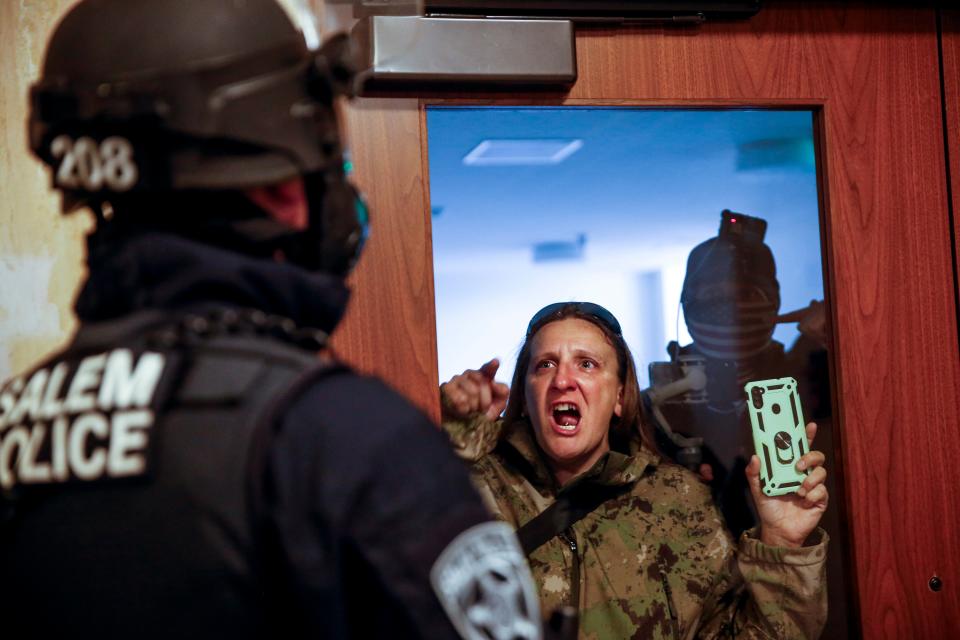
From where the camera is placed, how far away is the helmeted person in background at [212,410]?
755mm

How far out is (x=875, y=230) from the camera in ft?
6.59

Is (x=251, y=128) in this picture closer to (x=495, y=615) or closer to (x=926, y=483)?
(x=495, y=615)

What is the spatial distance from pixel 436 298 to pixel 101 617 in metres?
1.13

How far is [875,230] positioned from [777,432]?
17.5 inches

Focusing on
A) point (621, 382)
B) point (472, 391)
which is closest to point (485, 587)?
point (472, 391)

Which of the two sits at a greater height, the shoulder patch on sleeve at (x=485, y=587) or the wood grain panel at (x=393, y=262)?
the wood grain panel at (x=393, y=262)

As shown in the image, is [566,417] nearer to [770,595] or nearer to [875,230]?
[770,595]

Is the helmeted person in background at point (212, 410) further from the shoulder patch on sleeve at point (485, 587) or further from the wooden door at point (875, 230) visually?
the wooden door at point (875, 230)

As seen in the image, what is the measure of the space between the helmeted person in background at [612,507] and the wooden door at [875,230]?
139 mm

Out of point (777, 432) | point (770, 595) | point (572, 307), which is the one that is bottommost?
point (770, 595)

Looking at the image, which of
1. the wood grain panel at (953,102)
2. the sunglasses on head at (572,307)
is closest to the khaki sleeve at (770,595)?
the sunglasses on head at (572,307)

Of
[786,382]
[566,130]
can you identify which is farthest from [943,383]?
[566,130]

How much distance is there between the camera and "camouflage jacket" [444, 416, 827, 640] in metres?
1.84

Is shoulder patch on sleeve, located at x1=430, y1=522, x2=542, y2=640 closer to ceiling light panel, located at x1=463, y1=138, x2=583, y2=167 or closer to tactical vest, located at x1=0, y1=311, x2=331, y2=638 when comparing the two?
tactical vest, located at x1=0, y1=311, x2=331, y2=638
